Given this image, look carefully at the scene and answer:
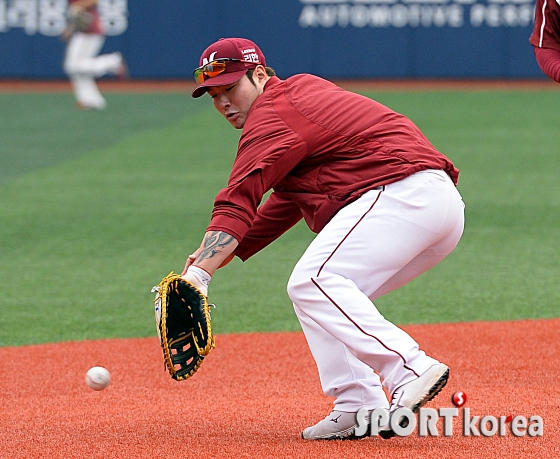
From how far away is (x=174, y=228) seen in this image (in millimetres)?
9070

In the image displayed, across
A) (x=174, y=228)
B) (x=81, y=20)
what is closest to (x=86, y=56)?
(x=81, y=20)

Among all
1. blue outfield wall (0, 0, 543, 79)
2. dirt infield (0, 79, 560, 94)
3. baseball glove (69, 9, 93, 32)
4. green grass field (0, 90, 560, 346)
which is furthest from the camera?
dirt infield (0, 79, 560, 94)

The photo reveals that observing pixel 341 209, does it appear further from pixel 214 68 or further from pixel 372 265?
pixel 214 68

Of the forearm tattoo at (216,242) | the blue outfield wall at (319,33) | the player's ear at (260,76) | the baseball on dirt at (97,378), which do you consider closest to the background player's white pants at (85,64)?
the blue outfield wall at (319,33)

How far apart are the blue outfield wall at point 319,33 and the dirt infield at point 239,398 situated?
55.9 feet

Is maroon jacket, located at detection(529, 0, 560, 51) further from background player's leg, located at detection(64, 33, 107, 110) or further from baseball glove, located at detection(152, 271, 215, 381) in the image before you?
background player's leg, located at detection(64, 33, 107, 110)

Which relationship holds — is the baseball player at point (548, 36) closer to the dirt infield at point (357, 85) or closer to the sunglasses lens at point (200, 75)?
the sunglasses lens at point (200, 75)

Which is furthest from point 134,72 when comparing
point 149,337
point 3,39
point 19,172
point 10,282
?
point 149,337

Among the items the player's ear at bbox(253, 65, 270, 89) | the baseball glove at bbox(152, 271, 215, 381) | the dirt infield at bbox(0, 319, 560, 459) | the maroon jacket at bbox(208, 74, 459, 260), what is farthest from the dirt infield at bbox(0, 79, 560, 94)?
the baseball glove at bbox(152, 271, 215, 381)

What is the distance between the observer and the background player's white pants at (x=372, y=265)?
339 cm

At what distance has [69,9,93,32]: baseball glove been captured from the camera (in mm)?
18141

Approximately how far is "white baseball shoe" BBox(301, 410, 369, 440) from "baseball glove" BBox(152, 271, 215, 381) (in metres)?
0.52

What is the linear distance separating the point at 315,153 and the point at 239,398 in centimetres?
148

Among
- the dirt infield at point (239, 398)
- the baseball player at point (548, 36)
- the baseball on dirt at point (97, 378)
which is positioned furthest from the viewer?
the baseball player at point (548, 36)
